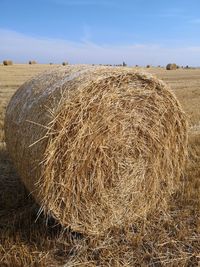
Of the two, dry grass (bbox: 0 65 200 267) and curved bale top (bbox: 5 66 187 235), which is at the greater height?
curved bale top (bbox: 5 66 187 235)

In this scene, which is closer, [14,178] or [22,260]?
[22,260]

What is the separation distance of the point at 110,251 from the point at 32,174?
1.02 m

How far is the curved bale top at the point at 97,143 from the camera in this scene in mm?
3357

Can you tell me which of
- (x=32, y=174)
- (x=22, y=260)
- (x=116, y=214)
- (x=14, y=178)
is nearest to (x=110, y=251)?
(x=116, y=214)

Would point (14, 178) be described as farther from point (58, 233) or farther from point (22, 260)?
point (22, 260)

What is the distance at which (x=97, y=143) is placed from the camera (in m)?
3.66

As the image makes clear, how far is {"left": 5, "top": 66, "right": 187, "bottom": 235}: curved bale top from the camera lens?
3.36m

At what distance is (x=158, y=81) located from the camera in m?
3.92

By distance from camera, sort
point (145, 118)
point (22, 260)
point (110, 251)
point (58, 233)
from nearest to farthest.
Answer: point (22, 260) < point (110, 251) < point (58, 233) < point (145, 118)

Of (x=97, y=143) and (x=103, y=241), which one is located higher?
(x=97, y=143)

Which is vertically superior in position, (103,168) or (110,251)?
(103,168)

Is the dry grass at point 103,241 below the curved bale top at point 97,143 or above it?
below

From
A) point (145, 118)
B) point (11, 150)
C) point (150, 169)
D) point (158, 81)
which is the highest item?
point (158, 81)

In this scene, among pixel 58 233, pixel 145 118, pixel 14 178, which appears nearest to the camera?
pixel 58 233
